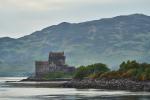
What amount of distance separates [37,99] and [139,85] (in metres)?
54.0

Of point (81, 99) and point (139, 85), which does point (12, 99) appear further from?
point (139, 85)

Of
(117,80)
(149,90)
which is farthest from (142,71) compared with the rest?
(149,90)

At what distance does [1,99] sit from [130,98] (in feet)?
108

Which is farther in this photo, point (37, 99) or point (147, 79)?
point (147, 79)

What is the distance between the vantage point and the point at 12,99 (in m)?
139

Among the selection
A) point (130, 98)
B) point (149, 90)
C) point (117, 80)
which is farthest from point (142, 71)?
point (130, 98)

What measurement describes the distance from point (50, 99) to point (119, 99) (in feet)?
59.5

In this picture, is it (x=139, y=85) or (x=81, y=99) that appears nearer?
(x=81, y=99)

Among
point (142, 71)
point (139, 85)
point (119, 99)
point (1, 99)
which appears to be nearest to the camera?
point (119, 99)

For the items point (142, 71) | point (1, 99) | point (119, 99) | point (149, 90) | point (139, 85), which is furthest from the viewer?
point (142, 71)

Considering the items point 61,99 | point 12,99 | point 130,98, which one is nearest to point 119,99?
point 130,98

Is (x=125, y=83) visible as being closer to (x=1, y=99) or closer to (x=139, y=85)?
(x=139, y=85)

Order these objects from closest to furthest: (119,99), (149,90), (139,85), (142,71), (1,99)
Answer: (119,99), (1,99), (149,90), (139,85), (142,71)

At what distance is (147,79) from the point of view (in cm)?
18662
